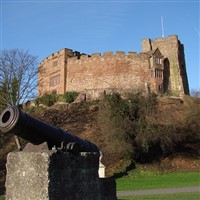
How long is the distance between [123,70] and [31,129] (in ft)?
126

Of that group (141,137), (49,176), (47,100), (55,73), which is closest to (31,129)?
(49,176)

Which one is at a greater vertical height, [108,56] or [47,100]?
[108,56]

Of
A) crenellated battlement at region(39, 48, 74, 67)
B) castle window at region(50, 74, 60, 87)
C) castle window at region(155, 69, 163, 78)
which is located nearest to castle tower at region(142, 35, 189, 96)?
castle window at region(155, 69, 163, 78)

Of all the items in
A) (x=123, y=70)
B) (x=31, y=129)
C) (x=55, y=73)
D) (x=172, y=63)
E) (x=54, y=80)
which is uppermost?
(x=172, y=63)

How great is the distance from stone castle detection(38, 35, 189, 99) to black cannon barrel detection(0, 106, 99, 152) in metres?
35.6

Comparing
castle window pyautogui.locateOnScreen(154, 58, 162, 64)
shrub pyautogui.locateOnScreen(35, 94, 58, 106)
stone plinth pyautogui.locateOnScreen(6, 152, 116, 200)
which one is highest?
castle window pyautogui.locateOnScreen(154, 58, 162, 64)

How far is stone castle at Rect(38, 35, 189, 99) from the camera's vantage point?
4284cm

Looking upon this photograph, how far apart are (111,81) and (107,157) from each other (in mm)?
19923

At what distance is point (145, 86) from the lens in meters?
42.1

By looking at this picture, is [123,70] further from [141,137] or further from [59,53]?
[141,137]

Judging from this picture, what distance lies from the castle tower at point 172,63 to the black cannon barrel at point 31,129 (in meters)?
38.8

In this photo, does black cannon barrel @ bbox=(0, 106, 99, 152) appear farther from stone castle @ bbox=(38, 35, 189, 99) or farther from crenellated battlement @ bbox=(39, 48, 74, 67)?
crenellated battlement @ bbox=(39, 48, 74, 67)

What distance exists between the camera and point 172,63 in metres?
45.8

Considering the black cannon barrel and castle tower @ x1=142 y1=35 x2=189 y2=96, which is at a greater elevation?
castle tower @ x1=142 y1=35 x2=189 y2=96
